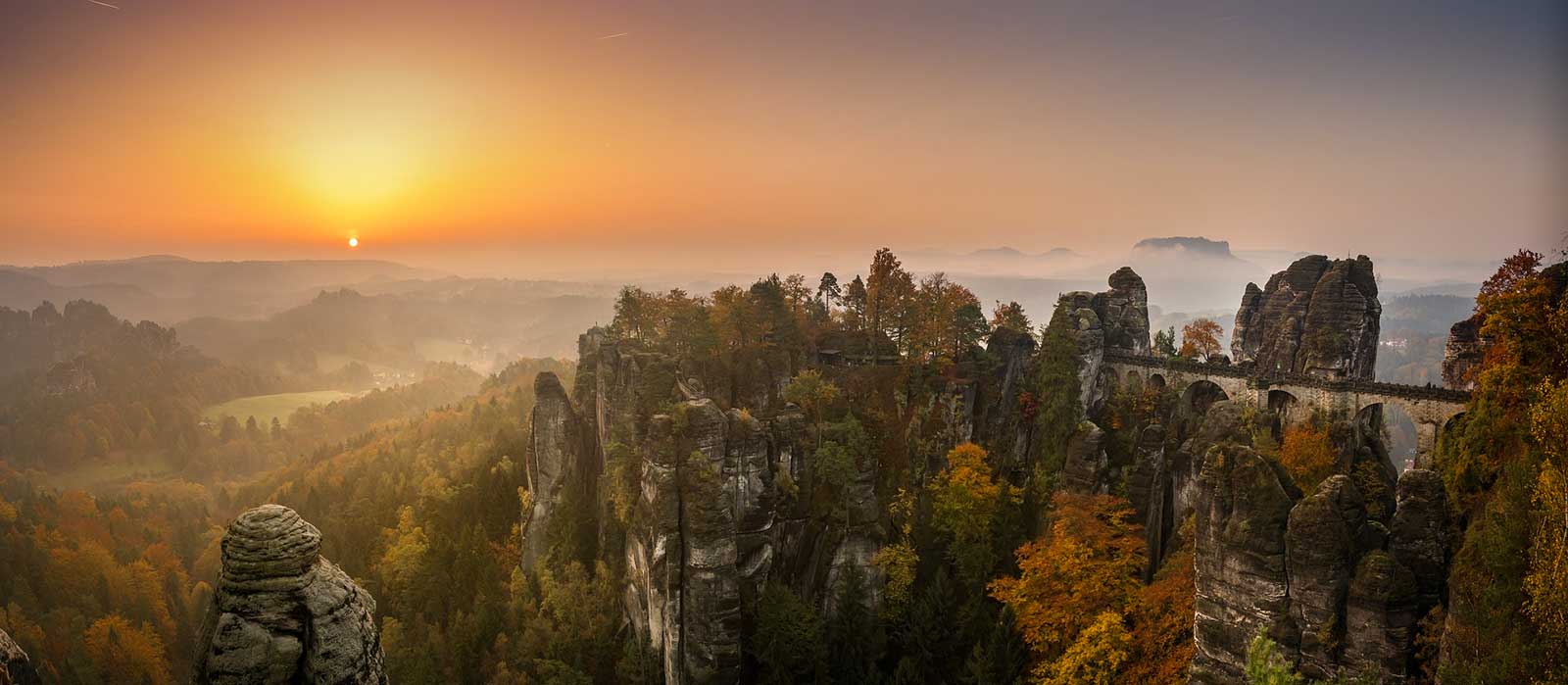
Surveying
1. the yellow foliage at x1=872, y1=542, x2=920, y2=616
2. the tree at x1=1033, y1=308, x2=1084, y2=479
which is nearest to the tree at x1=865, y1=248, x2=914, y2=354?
the tree at x1=1033, y1=308, x2=1084, y2=479

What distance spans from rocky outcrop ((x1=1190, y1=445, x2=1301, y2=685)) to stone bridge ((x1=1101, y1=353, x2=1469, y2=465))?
A: 868 inches

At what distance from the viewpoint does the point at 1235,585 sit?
21812 millimetres

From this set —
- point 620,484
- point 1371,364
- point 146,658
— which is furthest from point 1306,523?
point 146,658

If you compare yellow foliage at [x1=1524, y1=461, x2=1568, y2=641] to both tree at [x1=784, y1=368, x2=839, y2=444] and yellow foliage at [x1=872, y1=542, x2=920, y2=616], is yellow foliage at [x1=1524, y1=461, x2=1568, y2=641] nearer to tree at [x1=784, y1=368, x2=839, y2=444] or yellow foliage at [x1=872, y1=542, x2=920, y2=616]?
yellow foliage at [x1=872, y1=542, x2=920, y2=616]

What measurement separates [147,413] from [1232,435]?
20687 cm

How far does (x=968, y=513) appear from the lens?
123 feet

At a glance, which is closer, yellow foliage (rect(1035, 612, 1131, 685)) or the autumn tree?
yellow foliage (rect(1035, 612, 1131, 685))

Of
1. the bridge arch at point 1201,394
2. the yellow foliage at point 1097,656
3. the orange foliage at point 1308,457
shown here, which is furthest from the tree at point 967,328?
the yellow foliage at point 1097,656

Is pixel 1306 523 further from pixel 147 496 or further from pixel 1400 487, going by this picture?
pixel 147 496

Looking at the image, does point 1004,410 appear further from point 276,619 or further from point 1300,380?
point 276,619

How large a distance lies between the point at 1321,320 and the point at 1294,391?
4962mm

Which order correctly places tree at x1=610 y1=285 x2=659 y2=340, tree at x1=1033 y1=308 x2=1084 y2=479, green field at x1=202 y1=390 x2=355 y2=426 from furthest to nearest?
1. green field at x1=202 y1=390 x2=355 y2=426
2. tree at x1=610 y1=285 x2=659 y2=340
3. tree at x1=1033 y1=308 x2=1084 y2=479

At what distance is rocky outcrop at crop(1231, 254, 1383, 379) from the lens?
42125 mm

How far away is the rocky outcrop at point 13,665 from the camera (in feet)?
24.8
